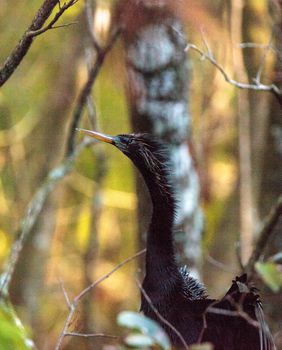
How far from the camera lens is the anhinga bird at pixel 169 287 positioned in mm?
4148

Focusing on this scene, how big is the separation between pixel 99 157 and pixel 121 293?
12.0 feet

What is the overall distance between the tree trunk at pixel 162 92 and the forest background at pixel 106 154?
0.10 metres

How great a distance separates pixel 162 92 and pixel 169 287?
193cm

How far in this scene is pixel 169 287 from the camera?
180 inches

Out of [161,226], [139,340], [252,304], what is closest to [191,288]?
[161,226]

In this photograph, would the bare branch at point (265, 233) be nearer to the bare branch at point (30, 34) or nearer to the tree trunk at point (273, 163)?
the tree trunk at point (273, 163)

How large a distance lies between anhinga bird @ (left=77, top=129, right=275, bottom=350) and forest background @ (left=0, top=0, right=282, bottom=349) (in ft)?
3.02

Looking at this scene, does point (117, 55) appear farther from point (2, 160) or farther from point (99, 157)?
point (2, 160)

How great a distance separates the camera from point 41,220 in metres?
8.91

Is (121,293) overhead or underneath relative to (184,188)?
underneath

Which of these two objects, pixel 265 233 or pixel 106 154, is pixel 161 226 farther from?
pixel 106 154

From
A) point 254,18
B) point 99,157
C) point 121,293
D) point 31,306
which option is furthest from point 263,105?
point 121,293

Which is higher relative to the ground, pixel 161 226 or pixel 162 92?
pixel 162 92

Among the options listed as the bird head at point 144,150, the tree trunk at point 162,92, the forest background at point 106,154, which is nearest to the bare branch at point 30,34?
the bird head at point 144,150
